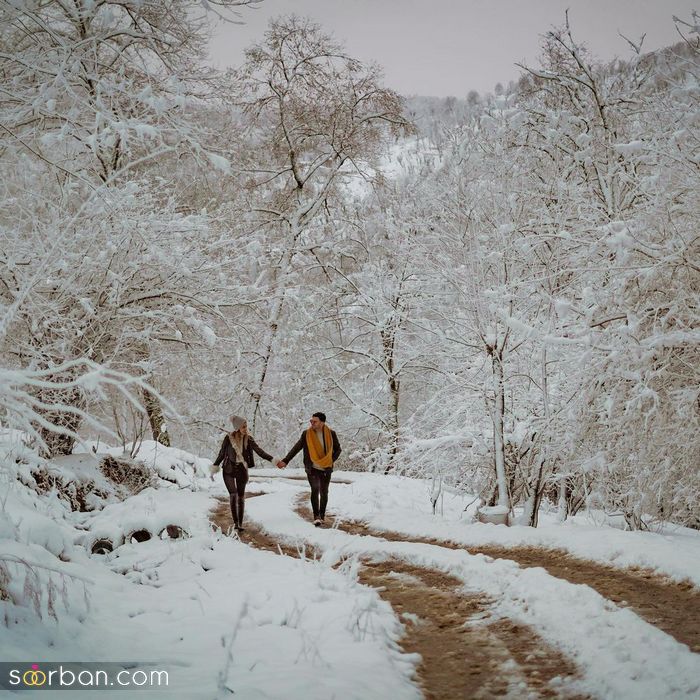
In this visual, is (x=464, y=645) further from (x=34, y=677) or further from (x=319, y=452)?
(x=319, y=452)

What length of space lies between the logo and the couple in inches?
215

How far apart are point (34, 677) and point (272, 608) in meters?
2.00

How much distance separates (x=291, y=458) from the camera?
8.51 metres

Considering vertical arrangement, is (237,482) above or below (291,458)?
below

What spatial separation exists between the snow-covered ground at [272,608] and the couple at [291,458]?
0.78 metres

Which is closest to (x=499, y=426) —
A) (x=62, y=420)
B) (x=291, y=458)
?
(x=291, y=458)

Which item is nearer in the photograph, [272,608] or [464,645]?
[464,645]

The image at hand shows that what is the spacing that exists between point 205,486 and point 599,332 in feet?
32.2

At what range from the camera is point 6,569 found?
3748 millimetres

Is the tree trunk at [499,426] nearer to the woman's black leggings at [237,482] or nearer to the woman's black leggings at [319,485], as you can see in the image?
the woman's black leggings at [319,485]

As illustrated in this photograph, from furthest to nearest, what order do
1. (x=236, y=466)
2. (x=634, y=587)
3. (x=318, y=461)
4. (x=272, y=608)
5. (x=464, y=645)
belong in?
(x=318, y=461)
(x=236, y=466)
(x=634, y=587)
(x=272, y=608)
(x=464, y=645)

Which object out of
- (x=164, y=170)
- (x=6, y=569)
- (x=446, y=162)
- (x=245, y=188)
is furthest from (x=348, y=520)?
(x=245, y=188)

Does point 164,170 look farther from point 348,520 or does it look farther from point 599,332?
point 599,332

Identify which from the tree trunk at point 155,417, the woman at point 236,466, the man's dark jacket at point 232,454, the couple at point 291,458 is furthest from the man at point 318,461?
the tree trunk at point 155,417
